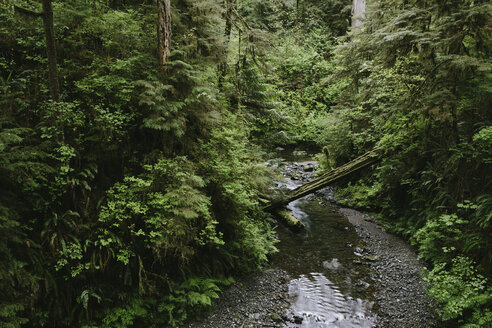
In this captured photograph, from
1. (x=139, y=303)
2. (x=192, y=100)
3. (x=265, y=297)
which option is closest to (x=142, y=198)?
(x=139, y=303)

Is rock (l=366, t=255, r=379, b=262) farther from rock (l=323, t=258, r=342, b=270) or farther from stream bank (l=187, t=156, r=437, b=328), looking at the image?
rock (l=323, t=258, r=342, b=270)

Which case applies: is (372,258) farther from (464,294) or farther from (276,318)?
(276,318)

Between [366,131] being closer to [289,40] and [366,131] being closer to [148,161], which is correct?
[148,161]

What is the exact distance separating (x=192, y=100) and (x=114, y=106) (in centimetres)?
172

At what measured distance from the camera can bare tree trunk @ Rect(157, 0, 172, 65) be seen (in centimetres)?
653

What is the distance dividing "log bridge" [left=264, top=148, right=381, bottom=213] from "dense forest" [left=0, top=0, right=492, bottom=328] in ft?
4.25

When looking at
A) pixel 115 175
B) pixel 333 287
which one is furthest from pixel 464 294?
pixel 115 175

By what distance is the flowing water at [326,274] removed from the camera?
6625 mm

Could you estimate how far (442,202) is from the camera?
26.3ft

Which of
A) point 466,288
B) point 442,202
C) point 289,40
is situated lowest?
point 466,288

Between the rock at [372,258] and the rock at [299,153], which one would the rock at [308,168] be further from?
the rock at [372,258]

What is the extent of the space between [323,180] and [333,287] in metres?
5.01

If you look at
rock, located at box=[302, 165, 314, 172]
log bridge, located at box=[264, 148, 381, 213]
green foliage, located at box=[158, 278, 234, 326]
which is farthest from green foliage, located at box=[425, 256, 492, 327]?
rock, located at box=[302, 165, 314, 172]

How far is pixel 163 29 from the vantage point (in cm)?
656
